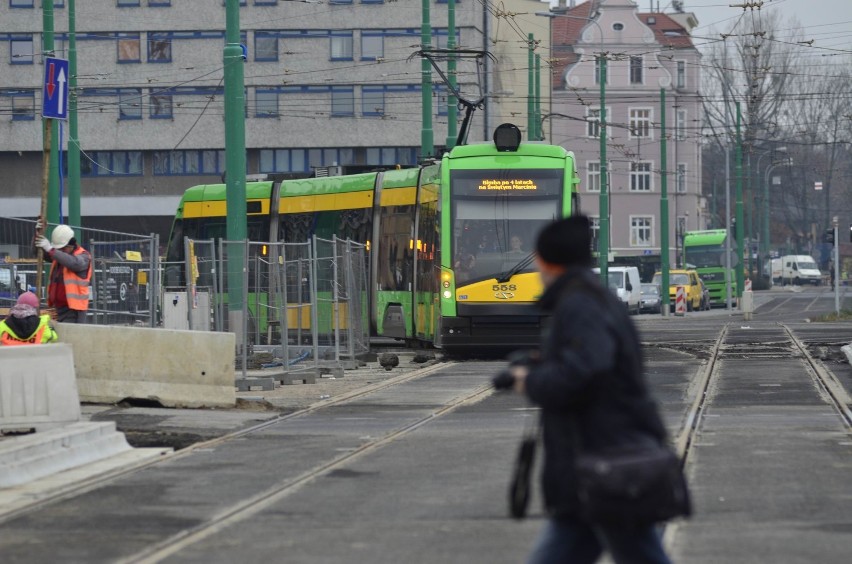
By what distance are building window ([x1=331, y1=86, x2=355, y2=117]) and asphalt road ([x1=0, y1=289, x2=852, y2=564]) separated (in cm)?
4859

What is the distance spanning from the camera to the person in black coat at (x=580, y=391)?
518 centimetres

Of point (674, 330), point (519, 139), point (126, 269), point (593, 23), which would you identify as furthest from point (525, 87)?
point (126, 269)

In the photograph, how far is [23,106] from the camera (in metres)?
65.1

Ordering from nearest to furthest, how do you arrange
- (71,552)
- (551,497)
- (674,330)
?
(551,497)
(71,552)
(674,330)

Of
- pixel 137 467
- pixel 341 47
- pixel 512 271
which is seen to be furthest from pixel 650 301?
pixel 137 467

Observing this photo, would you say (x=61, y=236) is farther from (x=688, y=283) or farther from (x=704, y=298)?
(x=704, y=298)

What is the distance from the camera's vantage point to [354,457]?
465 inches

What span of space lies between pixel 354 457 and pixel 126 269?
7583mm

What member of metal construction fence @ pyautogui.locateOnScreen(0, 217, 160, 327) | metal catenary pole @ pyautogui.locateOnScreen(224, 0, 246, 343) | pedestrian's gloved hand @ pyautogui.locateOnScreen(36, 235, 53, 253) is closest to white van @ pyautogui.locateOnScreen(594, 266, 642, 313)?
metal catenary pole @ pyautogui.locateOnScreen(224, 0, 246, 343)

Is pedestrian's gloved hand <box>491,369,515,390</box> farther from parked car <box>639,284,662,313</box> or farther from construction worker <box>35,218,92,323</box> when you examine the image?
parked car <box>639,284,662,313</box>

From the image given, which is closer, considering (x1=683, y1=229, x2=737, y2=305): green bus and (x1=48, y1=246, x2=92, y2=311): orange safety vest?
(x1=48, y1=246, x2=92, y2=311): orange safety vest

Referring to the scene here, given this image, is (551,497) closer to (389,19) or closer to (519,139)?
(519,139)

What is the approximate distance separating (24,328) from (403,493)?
573cm

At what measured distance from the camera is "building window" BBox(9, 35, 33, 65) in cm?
6475
